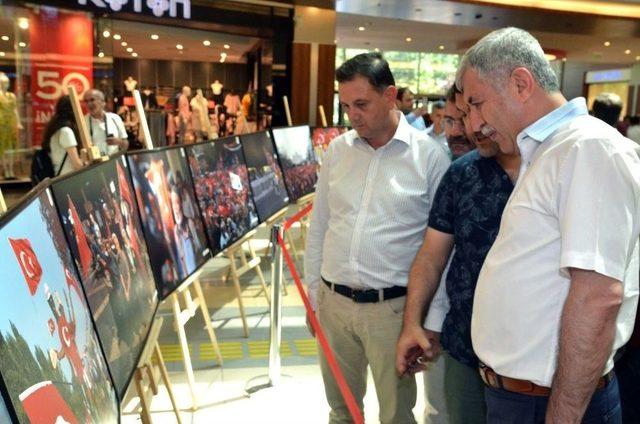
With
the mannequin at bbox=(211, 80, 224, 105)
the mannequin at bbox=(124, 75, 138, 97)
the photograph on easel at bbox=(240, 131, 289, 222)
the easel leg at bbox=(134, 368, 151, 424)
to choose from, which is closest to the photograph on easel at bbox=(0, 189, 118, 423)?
the easel leg at bbox=(134, 368, 151, 424)

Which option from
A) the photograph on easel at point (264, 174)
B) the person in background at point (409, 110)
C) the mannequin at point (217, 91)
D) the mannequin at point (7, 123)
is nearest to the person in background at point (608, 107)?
the person in background at point (409, 110)

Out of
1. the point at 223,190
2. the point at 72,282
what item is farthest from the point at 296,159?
the point at 72,282

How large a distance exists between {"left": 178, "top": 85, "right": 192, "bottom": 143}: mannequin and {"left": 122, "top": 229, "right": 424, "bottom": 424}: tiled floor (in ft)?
24.1

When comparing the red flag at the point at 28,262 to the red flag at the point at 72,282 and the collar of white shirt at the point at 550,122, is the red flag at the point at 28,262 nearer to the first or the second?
the red flag at the point at 72,282

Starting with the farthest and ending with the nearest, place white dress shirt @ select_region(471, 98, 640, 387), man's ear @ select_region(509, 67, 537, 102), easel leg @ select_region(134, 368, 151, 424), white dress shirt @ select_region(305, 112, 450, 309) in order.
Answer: white dress shirt @ select_region(305, 112, 450, 309)
easel leg @ select_region(134, 368, 151, 424)
man's ear @ select_region(509, 67, 537, 102)
white dress shirt @ select_region(471, 98, 640, 387)

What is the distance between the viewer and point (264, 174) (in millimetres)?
5078

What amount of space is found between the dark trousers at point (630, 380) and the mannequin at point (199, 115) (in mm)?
10164

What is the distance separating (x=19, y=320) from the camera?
1063mm

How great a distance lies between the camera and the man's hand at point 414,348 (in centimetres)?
197

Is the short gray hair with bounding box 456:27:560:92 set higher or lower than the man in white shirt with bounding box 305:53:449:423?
higher

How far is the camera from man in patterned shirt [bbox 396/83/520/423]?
1822 millimetres

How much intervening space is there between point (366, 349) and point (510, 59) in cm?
126

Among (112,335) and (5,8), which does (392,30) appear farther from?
(112,335)

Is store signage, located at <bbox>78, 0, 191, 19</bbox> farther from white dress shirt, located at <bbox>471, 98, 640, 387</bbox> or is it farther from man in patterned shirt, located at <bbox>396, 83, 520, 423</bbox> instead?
white dress shirt, located at <bbox>471, 98, 640, 387</bbox>
